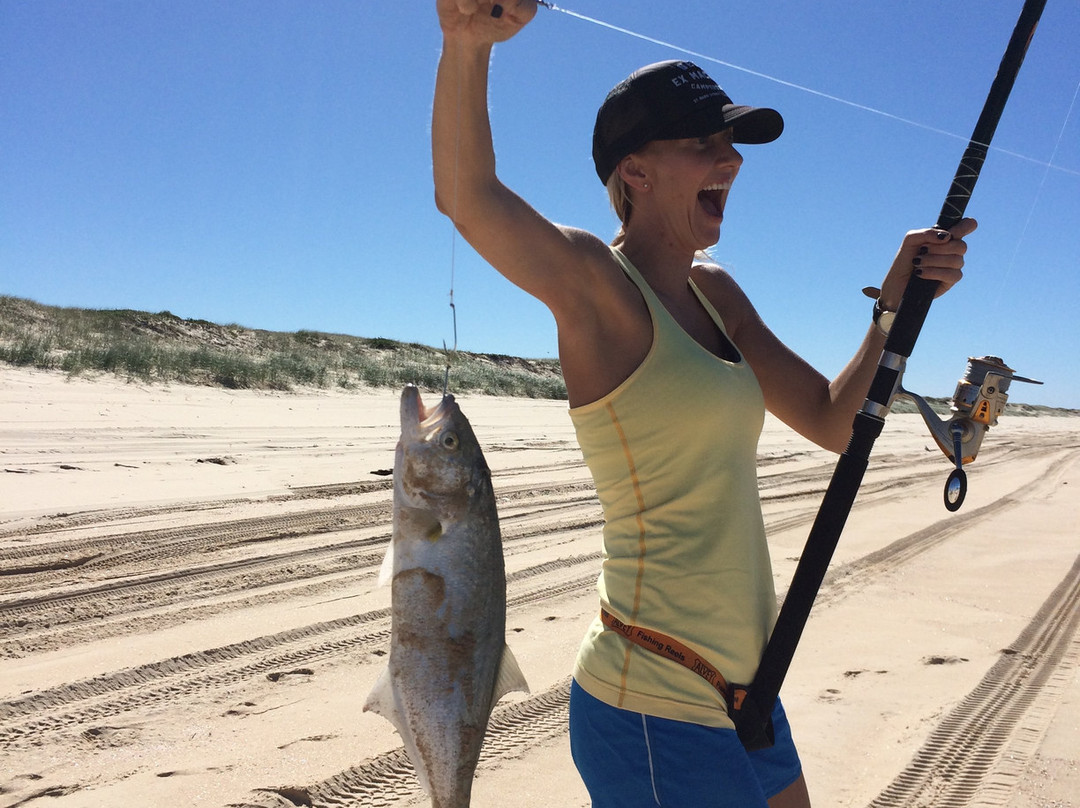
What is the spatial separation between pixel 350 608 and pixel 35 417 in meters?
6.97

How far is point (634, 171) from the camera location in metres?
1.90

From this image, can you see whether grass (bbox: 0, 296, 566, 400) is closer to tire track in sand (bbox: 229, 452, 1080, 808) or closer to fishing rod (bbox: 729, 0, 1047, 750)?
tire track in sand (bbox: 229, 452, 1080, 808)

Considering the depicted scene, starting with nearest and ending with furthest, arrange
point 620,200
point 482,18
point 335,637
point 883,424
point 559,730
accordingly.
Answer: point 482,18
point 620,200
point 883,424
point 559,730
point 335,637

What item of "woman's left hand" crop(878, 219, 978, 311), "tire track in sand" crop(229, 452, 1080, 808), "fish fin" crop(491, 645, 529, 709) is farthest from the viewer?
"tire track in sand" crop(229, 452, 1080, 808)

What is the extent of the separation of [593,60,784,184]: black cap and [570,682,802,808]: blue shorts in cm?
129

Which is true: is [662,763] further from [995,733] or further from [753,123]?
[995,733]

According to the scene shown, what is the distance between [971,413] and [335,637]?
3.46 metres

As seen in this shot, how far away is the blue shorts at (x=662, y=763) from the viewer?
1.56 meters

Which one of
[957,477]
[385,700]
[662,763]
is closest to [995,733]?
[957,477]

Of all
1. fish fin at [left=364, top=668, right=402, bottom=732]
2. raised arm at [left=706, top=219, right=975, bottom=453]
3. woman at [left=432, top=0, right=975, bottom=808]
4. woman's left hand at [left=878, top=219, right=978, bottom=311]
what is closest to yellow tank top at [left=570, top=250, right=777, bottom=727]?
woman at [left=432, top=0, right=975, bottom=808]

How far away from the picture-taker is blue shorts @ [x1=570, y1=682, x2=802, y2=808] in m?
1.56

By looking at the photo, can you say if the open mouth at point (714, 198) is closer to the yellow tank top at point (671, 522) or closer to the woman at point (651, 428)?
the woman at point (651, 428)

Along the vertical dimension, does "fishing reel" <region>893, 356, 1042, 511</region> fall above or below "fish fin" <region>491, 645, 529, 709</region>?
above

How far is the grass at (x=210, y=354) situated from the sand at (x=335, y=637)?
131 inches
